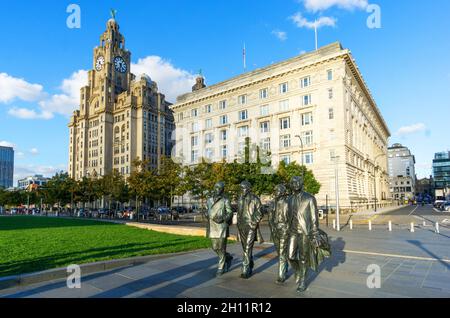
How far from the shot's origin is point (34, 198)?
86.9 m

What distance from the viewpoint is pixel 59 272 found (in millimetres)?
7410

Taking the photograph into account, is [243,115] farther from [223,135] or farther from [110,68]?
[110,68]

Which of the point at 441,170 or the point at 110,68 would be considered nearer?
the point at 110,68

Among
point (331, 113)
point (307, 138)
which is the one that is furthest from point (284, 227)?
point (307, 138)

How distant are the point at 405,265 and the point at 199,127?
65.2 m

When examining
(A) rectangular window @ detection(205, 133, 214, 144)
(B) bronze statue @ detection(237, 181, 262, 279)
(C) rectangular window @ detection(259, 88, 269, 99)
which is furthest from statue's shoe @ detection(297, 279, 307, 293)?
(A) rectangular window @ detection(205, 133, 214, 144)

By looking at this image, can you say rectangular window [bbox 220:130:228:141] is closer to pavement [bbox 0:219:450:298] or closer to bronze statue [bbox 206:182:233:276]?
pavement [bbox 0:219:450:298]

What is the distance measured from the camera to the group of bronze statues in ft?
20.5

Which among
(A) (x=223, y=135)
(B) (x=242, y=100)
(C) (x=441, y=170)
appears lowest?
(C) (x=441, y=170)

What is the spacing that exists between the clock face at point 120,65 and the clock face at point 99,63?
4.06 m

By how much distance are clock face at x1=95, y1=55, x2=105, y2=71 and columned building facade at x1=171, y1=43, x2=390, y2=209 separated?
151 ft

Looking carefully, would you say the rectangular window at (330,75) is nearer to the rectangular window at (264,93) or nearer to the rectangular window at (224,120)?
the rectangular window at (264,93)

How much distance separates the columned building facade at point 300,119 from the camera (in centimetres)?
5166

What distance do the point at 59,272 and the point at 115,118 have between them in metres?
98.1
